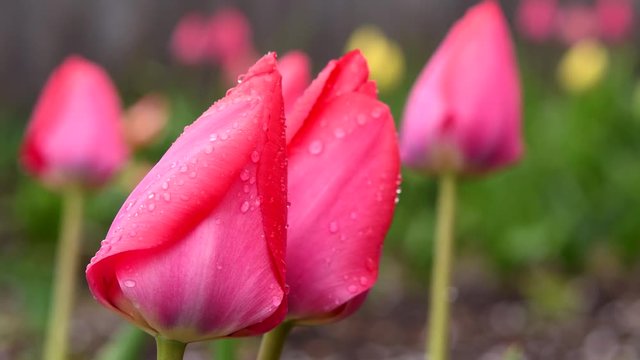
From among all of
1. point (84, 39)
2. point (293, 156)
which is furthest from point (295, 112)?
point (84, 39)

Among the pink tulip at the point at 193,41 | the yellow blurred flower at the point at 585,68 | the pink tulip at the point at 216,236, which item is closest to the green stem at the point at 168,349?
the pink tulip at the point at 216,236

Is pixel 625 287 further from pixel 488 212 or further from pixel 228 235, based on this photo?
pixel 228 235

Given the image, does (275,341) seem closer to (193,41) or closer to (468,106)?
(468,106)

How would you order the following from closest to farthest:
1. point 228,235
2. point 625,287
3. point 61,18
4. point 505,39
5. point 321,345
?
point 228,235 < point 505,39 < point 321,345 < point 625,287 < point 61,18

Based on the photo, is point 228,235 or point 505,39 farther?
point 505,39

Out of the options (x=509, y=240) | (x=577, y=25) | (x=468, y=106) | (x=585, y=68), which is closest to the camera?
(x=468, y=106)

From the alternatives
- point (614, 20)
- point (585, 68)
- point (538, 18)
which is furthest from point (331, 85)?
point (538, 18)
